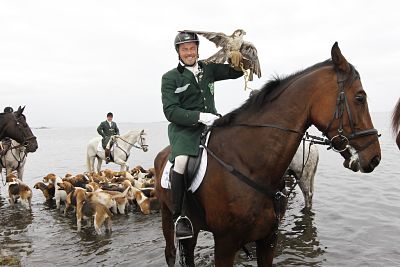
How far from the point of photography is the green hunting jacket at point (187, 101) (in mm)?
4168

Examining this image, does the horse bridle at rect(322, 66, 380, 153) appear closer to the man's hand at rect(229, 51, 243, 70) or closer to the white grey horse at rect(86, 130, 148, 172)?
the man's hand at rect(229, 51, 243, 70)

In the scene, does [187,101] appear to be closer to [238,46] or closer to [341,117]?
[238,46]

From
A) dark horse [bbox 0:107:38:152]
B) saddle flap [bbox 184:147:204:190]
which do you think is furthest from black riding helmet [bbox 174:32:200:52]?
dark horse [bbox 0:107:38:152]

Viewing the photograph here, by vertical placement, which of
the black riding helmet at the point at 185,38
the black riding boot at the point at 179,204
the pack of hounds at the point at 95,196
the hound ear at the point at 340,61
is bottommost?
the pack of hounds at the point at 95,196

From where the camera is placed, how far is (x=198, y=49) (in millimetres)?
4480

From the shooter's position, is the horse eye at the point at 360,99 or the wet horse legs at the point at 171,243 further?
the wet horse legs at the point at 171,243

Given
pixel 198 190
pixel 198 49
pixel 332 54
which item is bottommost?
pixel 198 190

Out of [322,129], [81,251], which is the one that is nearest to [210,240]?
[81,251]

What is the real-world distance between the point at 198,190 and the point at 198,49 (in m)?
1.79

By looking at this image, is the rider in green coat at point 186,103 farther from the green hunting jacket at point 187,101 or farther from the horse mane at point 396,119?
the horse mane at point 396,119

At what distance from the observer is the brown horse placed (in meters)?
3.34

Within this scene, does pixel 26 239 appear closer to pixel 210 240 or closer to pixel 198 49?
pixel 210 240

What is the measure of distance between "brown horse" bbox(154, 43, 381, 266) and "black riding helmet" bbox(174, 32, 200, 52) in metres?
1.05

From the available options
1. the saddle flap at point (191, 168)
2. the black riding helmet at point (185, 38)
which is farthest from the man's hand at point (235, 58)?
the saddle flap at point (191, 168)
